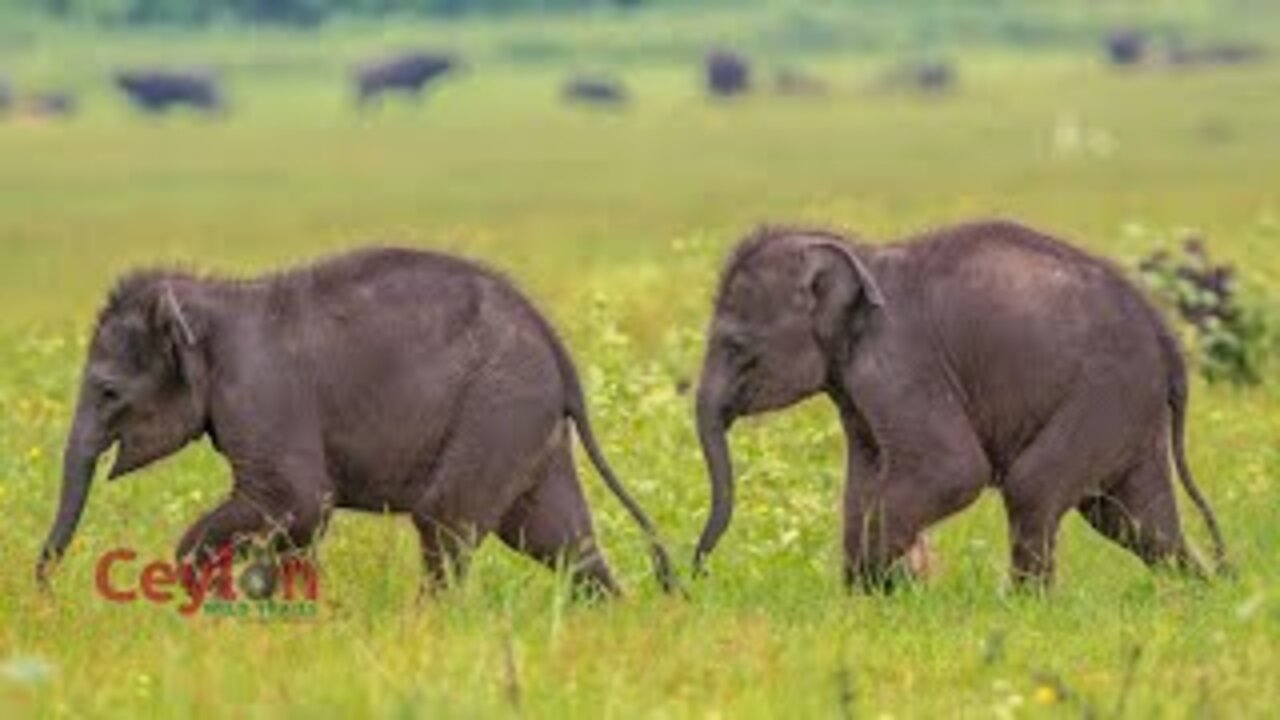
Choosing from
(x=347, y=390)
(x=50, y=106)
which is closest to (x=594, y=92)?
(x=50, y=106)

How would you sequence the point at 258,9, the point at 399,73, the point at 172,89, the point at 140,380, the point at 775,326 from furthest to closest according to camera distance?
the point at 258,9 → the point at 172,89 → the point at 399,73 → the point at 775,326 → the point at 140,380

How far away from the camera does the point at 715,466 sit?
11000mm

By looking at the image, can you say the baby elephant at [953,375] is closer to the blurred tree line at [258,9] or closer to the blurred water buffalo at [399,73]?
the blurred water buffalo at [399,73]

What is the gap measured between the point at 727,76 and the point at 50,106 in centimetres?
1238

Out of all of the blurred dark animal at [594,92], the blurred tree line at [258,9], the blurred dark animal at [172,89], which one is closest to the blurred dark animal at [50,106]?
the blurred dark animal at [172,89]

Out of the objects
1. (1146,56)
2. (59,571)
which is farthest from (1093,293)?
(1146,56)

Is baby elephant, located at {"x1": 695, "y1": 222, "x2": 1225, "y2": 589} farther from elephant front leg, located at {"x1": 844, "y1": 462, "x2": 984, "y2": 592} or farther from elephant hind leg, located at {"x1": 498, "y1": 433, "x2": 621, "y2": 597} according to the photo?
elephant hind leg, located at {"x1": 498, "y1": 433, "x2": 621, "y2": 597}

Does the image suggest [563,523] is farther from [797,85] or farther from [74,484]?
[797,85]

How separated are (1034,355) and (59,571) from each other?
3.23 meters

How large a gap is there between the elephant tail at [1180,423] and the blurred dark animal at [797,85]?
165 feet

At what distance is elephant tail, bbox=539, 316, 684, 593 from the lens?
10617 millimetres

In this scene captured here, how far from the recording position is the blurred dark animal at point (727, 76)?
2443 inches

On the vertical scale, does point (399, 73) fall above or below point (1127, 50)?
above

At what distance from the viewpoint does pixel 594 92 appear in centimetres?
5931
